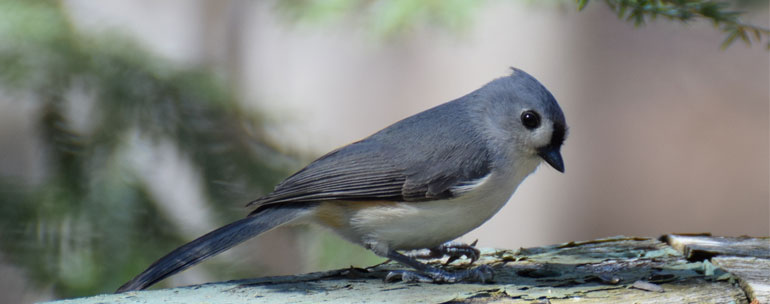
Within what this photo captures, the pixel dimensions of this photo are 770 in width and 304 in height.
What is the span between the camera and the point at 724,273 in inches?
74.4

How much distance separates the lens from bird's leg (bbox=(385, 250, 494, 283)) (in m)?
1.92

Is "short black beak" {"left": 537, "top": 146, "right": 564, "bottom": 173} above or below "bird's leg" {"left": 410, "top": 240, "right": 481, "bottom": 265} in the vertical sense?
above

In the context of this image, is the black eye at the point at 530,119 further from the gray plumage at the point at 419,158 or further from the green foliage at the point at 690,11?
the green foliage at the point at 690,11

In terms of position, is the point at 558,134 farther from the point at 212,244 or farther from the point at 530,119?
the point at 212,244

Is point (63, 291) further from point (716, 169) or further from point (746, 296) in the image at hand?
point (716, 169)

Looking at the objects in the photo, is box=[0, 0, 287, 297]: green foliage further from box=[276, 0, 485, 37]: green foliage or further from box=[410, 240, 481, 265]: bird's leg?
box=[410, 240, 481, 265]: bird's leg

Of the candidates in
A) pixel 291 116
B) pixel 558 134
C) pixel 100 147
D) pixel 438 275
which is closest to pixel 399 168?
pixel 438 275

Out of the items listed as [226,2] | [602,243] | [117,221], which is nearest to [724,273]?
[602,243]

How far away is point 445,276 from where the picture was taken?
6.38 ft

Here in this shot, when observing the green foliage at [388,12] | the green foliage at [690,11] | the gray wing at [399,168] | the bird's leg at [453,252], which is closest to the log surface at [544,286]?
the bird's leg at [453,252]

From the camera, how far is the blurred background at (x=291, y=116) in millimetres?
2525

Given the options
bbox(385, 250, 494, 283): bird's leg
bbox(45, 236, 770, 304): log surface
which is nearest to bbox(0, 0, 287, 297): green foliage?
bbox(45, 236, 770, 304): log surface

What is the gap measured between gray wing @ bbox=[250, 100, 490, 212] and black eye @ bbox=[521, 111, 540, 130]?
117mm

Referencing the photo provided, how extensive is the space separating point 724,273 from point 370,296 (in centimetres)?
80
